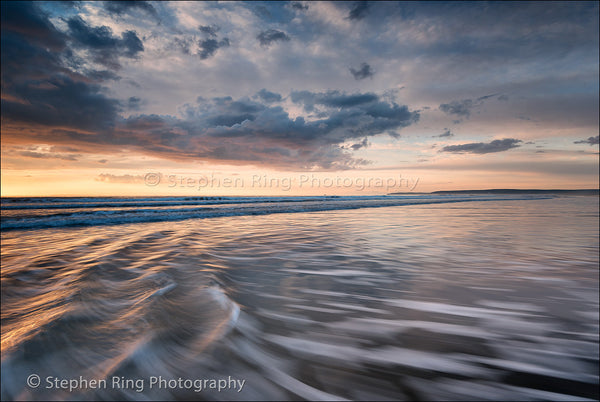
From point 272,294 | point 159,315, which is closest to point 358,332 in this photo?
point 272,294

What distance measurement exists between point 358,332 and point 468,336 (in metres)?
0.71

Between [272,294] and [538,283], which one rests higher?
[538,283]

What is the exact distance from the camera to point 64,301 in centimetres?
209

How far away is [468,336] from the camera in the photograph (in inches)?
65.6

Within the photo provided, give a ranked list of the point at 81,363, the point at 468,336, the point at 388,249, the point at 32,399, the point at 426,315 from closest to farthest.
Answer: the point at 32,399 < the point at 81,363 < the point at 468,336 < the point at 426,315 < the point at 388,249

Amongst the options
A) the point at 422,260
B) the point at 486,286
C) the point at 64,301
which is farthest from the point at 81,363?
the point at 422,260

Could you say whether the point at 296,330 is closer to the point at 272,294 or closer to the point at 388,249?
the point at 272,294

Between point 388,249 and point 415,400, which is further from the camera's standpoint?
point 388,249

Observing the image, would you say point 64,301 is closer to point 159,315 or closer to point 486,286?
point 159,315

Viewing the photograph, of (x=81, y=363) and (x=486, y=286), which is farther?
(x=486, y=286)

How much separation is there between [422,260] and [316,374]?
2890 mm

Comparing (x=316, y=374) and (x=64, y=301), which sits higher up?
(x=316, y=374)

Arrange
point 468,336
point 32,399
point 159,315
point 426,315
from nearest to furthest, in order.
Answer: point 32,399, point 468,336, point 159,315, point 426,315

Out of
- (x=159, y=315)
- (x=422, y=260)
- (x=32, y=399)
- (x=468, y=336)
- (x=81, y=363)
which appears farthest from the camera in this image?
(x=422, y=260)
